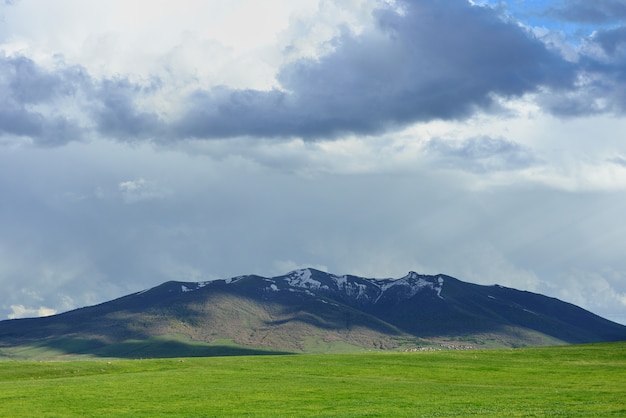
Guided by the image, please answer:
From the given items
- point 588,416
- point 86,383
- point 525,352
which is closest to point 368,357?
point 525,352

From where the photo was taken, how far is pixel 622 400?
2854 inches

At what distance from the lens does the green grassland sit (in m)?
72.4

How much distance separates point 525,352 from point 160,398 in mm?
93137

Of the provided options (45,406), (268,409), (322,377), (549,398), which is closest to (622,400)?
(549,398)

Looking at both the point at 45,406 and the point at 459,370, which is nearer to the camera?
the point at 45,406

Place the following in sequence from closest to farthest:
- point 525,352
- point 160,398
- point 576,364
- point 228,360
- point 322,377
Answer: point 160,398, point 322,377, point 576,364, point 228,360, point 525,352

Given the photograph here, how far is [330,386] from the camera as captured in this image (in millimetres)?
93875

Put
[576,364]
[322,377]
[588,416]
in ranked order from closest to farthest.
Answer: [588,416]
[322,377]
[576,364]

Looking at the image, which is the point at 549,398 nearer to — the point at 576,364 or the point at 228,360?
the point at 576,364

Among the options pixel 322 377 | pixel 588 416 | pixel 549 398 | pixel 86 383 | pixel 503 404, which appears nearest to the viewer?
pixel 588 416

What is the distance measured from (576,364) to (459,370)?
23.4m

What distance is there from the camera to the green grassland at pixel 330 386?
72.4 meters

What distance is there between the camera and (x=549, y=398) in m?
76.7

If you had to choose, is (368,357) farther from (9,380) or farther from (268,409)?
(268,409)
